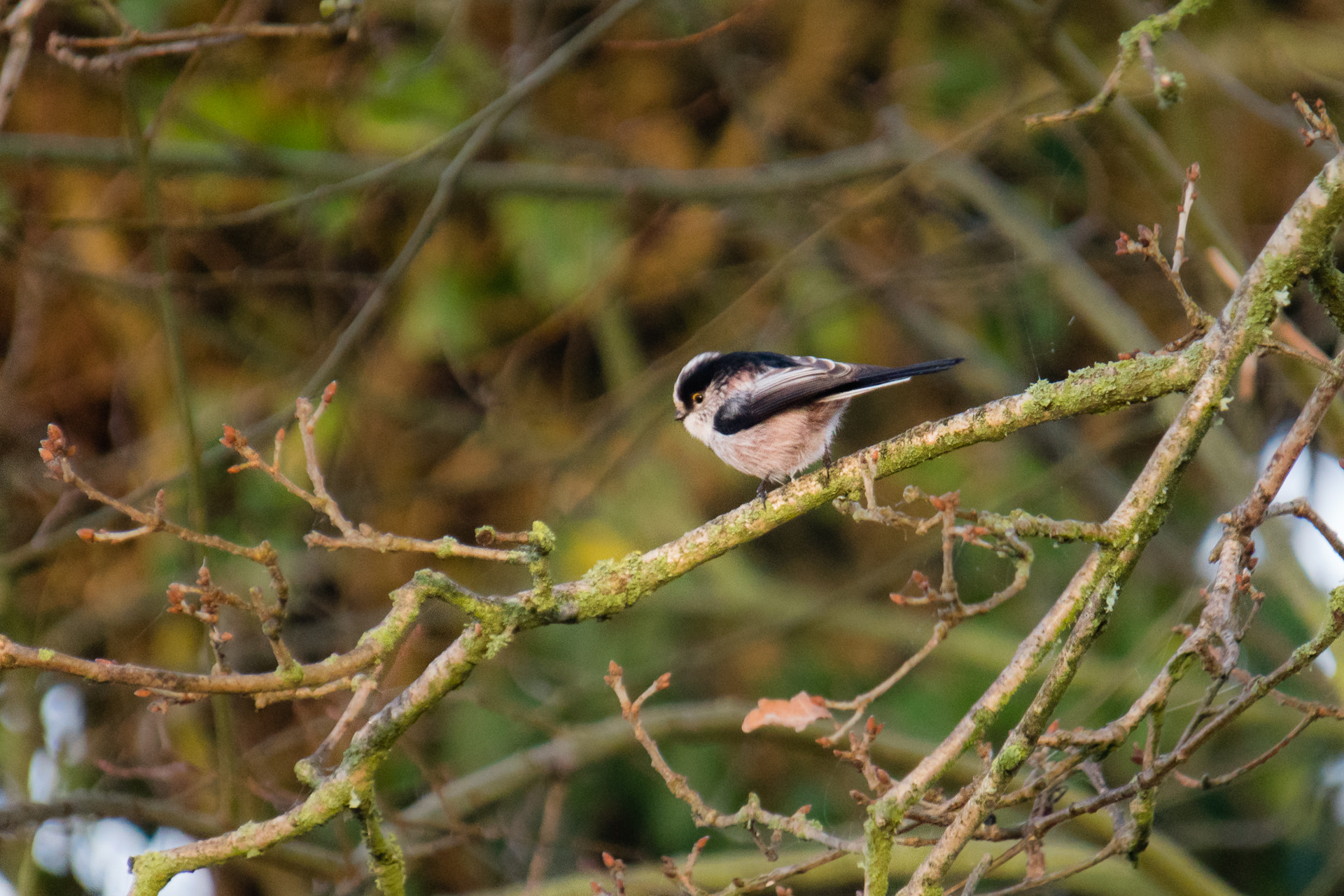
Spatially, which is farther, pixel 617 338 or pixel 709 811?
pixel 617 338

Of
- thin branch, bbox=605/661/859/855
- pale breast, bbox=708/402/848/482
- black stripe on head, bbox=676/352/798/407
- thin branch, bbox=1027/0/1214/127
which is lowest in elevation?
thin branch, bbox=605/661/859/855

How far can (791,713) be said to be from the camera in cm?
268

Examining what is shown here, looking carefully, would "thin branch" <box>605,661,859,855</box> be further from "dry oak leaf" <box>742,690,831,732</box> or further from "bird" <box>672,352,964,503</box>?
"bird" <box>672,352,964,503</box>

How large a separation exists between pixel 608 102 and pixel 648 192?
166cm

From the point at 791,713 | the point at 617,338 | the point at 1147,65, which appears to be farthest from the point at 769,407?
the point at 617,338

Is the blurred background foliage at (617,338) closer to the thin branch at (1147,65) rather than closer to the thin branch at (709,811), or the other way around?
the thin branch at (1147,65)

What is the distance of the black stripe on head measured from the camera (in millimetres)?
4129

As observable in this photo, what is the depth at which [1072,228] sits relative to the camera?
5.82m

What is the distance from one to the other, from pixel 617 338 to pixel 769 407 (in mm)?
2662

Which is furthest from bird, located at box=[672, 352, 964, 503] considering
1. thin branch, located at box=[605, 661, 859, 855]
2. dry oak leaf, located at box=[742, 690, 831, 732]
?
thin branch, located at box=[605, 661, 859, 855]

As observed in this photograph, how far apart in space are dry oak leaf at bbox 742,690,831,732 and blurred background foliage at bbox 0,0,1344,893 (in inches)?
73.3

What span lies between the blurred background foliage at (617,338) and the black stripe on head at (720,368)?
97 cm

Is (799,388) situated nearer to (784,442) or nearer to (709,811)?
(784,442)

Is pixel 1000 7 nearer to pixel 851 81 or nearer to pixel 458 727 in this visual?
pixel 851 81
